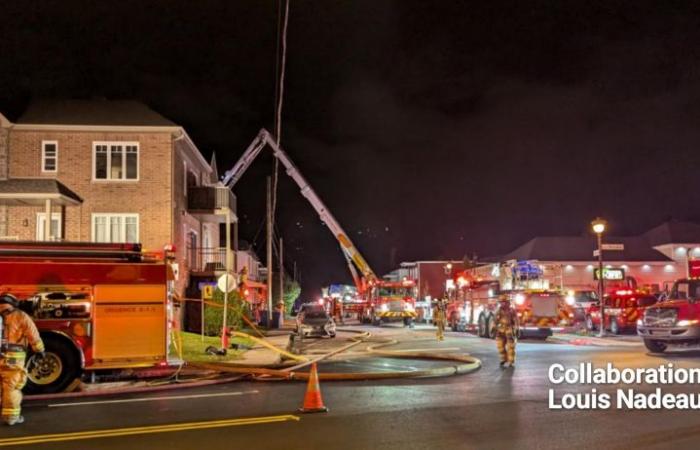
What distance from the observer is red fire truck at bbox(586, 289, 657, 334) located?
92.0 feet

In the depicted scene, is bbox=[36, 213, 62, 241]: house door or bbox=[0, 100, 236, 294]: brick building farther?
bbox=[0, 100, 236, 294]: brick building

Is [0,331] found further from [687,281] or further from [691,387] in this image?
[687,281]

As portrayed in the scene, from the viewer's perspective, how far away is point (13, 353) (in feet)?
29.9

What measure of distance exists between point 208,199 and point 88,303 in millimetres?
17267

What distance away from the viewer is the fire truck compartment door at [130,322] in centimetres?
1333

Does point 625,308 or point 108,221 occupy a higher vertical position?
point 108,221

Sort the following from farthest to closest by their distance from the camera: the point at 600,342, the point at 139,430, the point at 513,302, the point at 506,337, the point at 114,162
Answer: the point at 114,162
the point at 513,302
the point at 600,342
the point at 506,337
the point at 139,430

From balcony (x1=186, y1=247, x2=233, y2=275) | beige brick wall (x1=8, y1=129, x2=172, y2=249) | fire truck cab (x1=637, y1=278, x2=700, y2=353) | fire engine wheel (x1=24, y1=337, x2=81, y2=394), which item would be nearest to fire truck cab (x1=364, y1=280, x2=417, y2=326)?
balcony (x1=186, y1=247, x2=233, y2=275)

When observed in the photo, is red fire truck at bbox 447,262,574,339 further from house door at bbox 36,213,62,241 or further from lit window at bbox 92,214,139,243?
house door at bbox 36,213,62,241

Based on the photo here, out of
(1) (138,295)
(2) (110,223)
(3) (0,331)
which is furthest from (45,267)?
(2) (110,223)

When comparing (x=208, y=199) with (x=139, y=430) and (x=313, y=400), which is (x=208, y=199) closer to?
(x=313, y=400)

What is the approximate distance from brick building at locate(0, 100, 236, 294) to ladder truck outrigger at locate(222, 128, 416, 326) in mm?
12155

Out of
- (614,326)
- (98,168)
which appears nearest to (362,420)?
(98,168)

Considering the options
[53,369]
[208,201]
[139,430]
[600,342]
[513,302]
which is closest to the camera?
[139,430]
